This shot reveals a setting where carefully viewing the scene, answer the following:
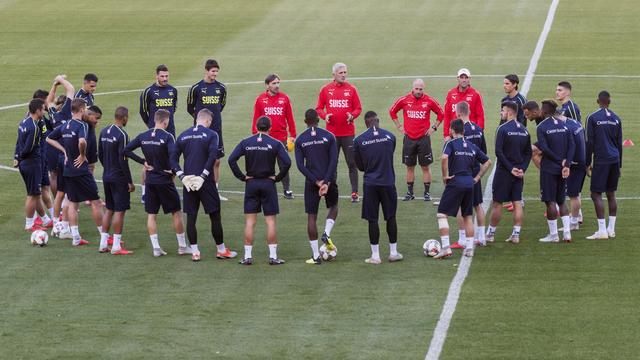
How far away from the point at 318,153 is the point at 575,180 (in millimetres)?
4628

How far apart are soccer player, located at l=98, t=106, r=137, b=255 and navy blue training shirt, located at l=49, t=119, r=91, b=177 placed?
50 cm

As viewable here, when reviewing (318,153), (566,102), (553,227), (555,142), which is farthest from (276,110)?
(553,227)

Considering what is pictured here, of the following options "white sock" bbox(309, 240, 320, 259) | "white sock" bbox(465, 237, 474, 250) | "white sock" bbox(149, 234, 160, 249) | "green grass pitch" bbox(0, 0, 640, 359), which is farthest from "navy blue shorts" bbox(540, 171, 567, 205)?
"white sock" bbox(149, 234, 160, 249)

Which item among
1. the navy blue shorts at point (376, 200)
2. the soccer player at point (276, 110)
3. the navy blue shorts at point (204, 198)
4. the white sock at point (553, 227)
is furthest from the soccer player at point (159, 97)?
the white sock at point (553, 227)

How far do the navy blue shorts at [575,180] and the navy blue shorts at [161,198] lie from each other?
659 centimetres

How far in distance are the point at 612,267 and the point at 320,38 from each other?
24204 mm

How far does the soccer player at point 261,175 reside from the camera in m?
18.5

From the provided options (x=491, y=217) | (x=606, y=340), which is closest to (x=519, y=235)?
(x=491, y=217)

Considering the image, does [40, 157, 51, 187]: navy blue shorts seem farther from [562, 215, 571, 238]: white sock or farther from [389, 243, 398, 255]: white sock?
[562, 215, 571, 238]: white sock

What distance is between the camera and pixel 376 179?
18.6m

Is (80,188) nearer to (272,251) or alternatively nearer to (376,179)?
(272,251)

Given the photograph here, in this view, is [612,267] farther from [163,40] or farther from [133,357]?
[163,40]

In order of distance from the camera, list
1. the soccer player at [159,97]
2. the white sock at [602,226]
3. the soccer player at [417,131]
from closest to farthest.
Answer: the white sock at [602,226] < the soccer player at [159,97] < the soccer player at [417,131]

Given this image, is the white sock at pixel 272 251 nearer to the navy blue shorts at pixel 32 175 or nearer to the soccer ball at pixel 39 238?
the soccer ball at pixel 39 238
